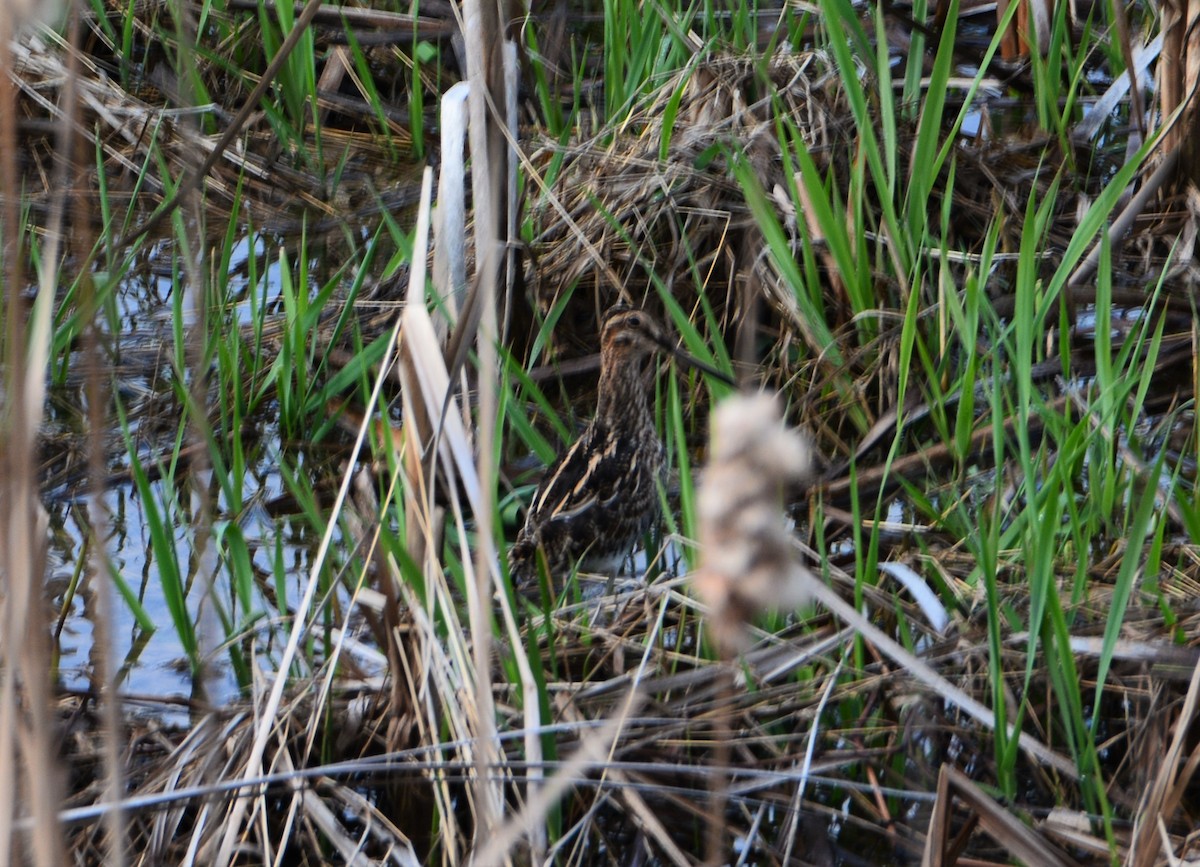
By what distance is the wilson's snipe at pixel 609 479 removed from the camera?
130 inches

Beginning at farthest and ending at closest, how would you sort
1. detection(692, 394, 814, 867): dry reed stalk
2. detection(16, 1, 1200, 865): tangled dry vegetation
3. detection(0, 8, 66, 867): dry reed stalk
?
detection(16, 1, 1200, 865): tangled dry vegetation < detection(0, 8, 66, 867): dry reed stalk < detection(692, 394, 814, 867): dry reed stalk

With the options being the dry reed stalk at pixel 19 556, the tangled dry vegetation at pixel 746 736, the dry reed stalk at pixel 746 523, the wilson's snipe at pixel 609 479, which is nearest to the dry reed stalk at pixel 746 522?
the dry reed stalk at pixel 746 523

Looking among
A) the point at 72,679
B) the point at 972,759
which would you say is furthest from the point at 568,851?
the point at 72,679

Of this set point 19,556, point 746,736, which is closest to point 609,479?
point 746,736

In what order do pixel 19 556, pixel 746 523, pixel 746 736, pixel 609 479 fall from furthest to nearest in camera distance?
1. pixel 609 479
2. pixel 746 736
3. pixel 19 556
4. pixel 746 523

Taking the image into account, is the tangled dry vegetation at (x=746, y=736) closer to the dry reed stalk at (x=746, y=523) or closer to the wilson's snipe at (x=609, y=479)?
the wilson's snipe at (x=609, y=479)

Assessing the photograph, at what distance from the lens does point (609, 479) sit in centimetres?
Result: 337

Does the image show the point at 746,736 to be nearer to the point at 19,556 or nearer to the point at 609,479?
the point at 609,479

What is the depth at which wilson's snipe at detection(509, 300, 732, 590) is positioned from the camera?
3297 millimetres

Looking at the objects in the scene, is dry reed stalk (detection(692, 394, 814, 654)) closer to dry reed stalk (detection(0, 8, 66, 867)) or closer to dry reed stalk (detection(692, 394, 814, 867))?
dry reed stalk (detection(692, 394, 814, 867))

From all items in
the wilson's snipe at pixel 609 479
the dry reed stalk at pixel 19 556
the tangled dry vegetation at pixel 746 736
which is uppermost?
the dry reed stalk at pixel 19 556

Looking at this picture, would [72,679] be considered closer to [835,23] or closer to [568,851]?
[568,851]

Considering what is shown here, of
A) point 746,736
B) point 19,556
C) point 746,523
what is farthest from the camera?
point 746,736

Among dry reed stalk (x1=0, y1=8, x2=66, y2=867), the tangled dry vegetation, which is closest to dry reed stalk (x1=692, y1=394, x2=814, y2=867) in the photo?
dry reed stalk (x1=0, y1=8, x2=66, y2=867)
